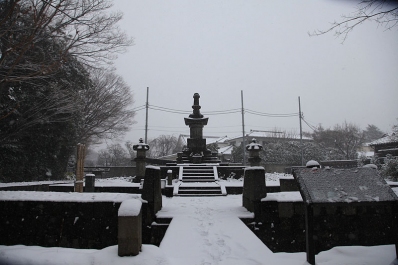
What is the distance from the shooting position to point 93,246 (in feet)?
19.6

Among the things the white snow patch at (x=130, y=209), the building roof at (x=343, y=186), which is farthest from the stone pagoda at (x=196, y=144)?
the building roof at (x=343, y=186)

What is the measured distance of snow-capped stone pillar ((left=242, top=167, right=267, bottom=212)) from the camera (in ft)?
22.2

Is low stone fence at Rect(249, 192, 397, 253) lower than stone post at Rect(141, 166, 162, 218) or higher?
lower

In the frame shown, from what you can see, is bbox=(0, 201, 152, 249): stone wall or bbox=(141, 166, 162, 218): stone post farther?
bbox=(141, 166, 162, 218): stone post

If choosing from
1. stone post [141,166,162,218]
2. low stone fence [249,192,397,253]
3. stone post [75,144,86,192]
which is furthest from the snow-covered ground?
stone post [75,144,86,192]

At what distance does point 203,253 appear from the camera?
4.34 m

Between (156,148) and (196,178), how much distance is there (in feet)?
203

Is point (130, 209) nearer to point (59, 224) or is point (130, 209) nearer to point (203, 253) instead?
point (203, 253)

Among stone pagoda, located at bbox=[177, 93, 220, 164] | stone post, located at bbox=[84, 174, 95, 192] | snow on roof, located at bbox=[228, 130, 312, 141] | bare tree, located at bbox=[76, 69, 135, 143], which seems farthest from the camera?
snow on roof, located at bbox=[228, 130, 312, 141]

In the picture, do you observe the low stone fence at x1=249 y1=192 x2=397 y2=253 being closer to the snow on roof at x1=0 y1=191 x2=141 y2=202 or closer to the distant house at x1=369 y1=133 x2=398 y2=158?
the snow on roof at x1=0 y1=191 x2=141 y2=202

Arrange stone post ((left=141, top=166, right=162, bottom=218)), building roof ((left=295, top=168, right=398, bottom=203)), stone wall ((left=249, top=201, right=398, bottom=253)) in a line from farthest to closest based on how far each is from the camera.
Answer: stone post ((left=141, top=166, right=162, bottom=218))
stone wall ((left=249, top=201, right=398, bottom=253))
building roof ((left=295, top=168, right=398, bottom=203))

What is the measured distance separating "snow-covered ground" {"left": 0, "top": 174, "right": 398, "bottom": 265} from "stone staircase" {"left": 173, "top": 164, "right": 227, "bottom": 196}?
477 cm

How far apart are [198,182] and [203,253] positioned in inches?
353

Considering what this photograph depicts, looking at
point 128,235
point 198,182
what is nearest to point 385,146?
point 198,182
